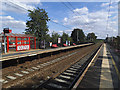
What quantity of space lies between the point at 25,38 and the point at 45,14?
1705 centimetres

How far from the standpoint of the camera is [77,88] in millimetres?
4414

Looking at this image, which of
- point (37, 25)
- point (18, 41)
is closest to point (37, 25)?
point (37, 25)

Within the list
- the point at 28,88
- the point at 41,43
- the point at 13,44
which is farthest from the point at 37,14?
the point at 28,88

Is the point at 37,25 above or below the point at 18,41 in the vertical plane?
above

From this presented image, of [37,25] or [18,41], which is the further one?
[37,25]

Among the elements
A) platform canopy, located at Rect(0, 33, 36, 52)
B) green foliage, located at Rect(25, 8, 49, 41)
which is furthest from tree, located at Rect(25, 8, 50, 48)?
platform canopy, located at Rect(0, 33, 36, 52)

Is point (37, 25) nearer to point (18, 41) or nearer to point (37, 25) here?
point (37, 25)

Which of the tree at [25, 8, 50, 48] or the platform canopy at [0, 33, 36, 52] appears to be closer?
the platform canopy at [0, 33, 36, 52]

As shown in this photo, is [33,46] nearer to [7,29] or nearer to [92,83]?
[7,29]

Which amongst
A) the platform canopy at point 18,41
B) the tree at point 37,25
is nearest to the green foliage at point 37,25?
the tree at point 37,25

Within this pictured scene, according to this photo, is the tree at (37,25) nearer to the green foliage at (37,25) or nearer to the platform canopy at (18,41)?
the green foliage at (37,25)

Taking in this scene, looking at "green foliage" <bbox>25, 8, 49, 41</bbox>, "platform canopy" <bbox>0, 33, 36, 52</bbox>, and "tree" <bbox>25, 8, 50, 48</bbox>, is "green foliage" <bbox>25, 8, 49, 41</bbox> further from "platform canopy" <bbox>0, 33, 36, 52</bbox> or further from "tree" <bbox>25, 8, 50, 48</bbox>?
"platform canopy" <bbox>0, 33, 36, 52</bbox>

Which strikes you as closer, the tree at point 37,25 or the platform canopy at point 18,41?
the platform canopy at point 18,41

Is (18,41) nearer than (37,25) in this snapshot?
Yes
